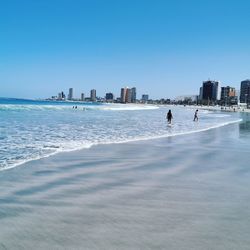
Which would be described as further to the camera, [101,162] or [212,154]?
[212,154]

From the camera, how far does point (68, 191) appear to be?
642cm

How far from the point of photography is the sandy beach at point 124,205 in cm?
424

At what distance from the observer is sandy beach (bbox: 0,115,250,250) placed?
167 inches

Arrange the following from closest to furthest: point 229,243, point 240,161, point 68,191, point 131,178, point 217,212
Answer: point 229,243 → point 217,212 → point 68,191 → point 131,178 → point 240,161

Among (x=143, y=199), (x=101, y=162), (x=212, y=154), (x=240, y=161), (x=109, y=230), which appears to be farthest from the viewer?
(x=212, y=154)

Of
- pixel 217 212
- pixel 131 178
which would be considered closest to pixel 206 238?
pixel 217 212

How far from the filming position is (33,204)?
558cm

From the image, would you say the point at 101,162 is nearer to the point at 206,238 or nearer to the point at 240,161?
the point at 240,161

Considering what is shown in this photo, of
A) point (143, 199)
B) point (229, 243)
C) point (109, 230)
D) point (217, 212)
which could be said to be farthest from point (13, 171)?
point (229, 243)

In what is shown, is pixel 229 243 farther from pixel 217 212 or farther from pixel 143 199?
pixel 143 199

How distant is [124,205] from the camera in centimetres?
564

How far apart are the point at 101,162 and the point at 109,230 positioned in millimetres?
5207

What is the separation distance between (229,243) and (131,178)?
3.66 metres

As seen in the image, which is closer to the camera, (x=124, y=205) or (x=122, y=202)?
(x=124, y=205)
